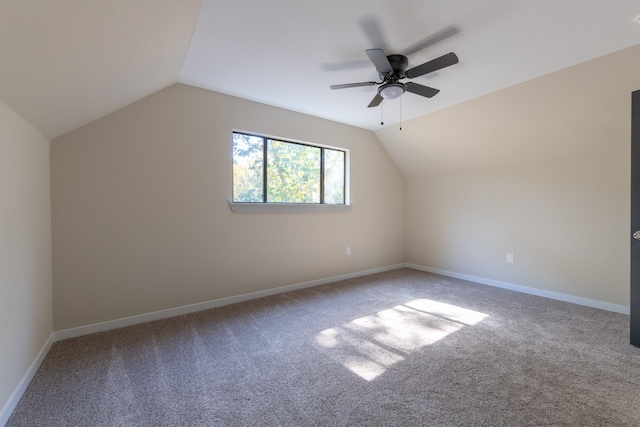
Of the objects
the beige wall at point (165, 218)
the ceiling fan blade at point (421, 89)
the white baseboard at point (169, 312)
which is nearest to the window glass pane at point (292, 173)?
the beige wall at point (165, 218)

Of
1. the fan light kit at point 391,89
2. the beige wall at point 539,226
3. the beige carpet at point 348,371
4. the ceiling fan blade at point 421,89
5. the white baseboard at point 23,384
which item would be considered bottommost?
the beige carpet at point 348,371

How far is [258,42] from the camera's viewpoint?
2164mm

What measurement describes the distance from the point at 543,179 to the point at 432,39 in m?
2.66

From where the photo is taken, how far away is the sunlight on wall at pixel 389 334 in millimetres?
2072

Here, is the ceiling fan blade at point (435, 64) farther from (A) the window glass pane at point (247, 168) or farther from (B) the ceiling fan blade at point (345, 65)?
(A) the window glass pane at point (247, 168)

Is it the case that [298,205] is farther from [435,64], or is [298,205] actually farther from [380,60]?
[435,64]

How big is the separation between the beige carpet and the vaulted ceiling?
5.85 feet

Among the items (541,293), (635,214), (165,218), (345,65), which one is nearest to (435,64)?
(345,65)

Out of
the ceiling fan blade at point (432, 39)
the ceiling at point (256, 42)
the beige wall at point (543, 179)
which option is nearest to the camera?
the ceiling at point (256, 42)

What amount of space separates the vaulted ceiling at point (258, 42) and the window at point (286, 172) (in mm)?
878

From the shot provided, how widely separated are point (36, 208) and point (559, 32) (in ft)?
13.3

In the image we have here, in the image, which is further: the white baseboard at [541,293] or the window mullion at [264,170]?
the window mullion at [264,170]

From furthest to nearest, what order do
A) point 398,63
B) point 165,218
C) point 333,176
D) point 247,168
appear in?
1. point 333,176
2. point 247,168
3. point 165,218
4. point 398,63

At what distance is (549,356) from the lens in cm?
212
